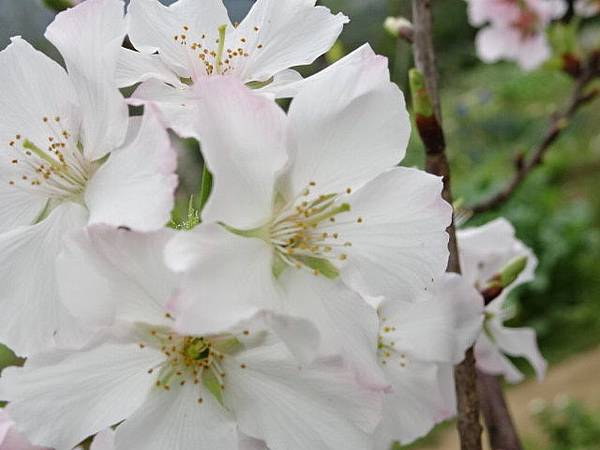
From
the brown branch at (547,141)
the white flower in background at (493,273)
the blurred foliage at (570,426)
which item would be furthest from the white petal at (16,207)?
the blurred foliage at (570,426)

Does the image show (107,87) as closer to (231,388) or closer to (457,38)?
(231,388)

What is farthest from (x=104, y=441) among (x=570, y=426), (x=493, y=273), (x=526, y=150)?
(x=570, y=426)

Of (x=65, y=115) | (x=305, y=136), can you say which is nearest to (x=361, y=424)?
(x=305, y=136)

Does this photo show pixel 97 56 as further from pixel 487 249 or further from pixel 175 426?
Answer: pixel 487 249

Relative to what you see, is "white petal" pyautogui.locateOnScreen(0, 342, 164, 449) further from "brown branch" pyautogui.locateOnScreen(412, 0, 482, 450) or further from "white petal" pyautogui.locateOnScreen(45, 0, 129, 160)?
"brown branch" pyautogui.locateOnScreen(412, 0, 482, 450)

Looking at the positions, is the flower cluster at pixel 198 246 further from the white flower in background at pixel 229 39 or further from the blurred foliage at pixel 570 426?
the blurred foliage at pixel 570 426
